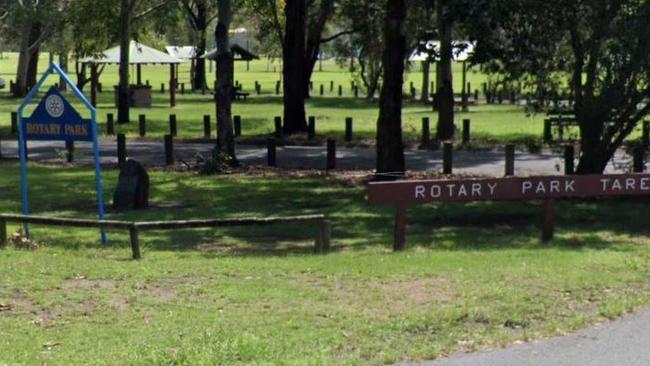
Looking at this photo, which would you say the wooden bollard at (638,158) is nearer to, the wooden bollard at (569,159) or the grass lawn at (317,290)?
the wooden bollard at (569,159)

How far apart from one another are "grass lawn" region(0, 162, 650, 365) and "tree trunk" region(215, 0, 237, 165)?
792 cm

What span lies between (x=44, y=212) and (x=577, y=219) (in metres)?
8.72

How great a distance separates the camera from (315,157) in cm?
2623

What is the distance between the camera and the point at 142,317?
26.8ft

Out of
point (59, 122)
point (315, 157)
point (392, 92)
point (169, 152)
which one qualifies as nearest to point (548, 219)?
point (59, 122)

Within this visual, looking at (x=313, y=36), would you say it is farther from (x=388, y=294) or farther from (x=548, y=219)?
A: (x=388, y=294)

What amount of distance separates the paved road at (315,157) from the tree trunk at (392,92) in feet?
8.43

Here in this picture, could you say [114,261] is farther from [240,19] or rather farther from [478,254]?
[240,19]

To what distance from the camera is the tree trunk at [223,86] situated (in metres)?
23.1

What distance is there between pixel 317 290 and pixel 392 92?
1123 centimetres

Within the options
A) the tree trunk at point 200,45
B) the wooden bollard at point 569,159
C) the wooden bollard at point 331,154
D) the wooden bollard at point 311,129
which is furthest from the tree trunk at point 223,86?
the tree trunk at point 200,45

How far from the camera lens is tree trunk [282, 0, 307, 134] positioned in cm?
3256

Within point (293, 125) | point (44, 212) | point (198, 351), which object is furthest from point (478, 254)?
point (293, 125)

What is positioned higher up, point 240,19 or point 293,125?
point 240,19
